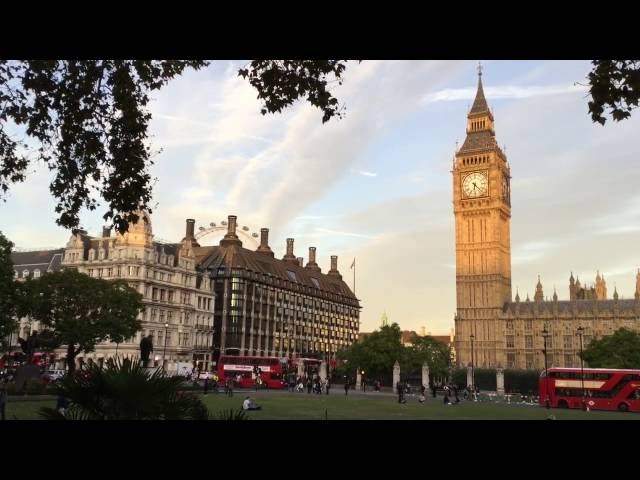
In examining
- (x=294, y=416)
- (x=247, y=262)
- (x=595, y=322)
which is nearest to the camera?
(x=294, y=416)

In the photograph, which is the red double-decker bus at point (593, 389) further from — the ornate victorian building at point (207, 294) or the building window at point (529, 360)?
the building window at point (529, 360)

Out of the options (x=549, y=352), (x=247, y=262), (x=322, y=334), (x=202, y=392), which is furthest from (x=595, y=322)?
(x=202, y=392)

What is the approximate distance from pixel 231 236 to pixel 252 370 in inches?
1706

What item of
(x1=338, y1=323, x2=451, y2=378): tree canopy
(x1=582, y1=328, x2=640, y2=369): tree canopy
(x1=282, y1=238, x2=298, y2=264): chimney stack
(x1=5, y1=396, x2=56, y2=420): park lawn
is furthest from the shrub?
(x1=282, y1=238, x2=298, y2=264): chimney stack

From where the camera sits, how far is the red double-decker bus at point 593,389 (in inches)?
1613

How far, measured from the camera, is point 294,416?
97.3 ft
